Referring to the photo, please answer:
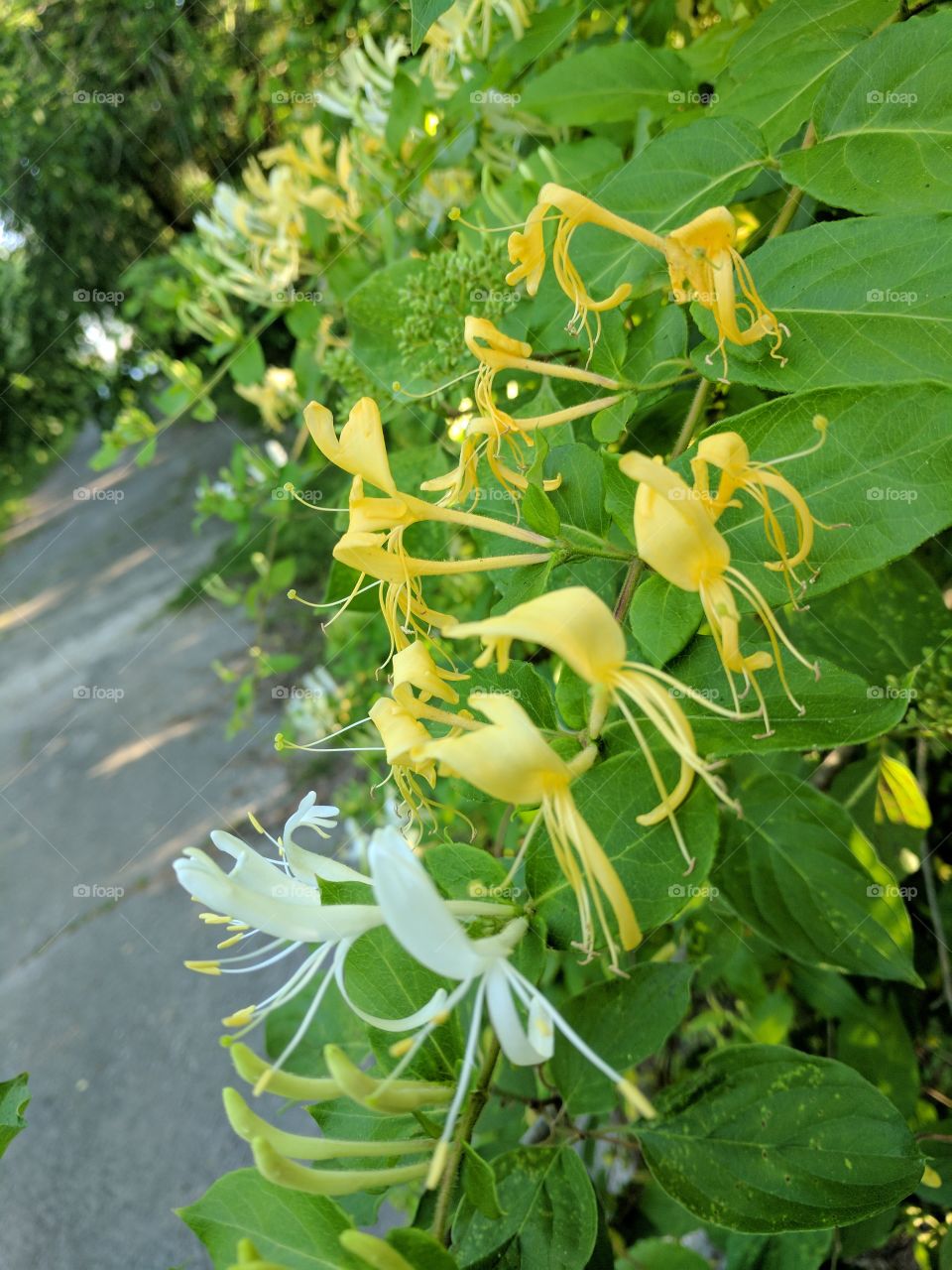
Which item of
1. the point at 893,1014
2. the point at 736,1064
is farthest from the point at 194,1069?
the point at 736,1064

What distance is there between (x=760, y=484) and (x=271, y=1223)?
1.25ft

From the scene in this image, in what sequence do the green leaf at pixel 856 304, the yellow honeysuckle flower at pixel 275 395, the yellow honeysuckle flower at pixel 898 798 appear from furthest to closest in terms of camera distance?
the yellow honeysuckle flower at pixel 275 395
the yellow honeysuckle flower at pixel 898 798
the green leaf at pixel 856 304

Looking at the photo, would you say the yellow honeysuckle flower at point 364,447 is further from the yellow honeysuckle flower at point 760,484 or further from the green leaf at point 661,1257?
the green leaf at point 661,1257

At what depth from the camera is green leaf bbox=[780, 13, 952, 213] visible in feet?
1.54

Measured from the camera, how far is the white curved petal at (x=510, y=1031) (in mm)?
354

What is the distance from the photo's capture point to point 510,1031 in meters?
0.35

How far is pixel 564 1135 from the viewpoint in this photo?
64 centimetres

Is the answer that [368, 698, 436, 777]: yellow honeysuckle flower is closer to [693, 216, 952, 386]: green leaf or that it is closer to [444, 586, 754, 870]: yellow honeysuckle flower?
[444, 586, 754, 870]: yellow honeysuckle flower

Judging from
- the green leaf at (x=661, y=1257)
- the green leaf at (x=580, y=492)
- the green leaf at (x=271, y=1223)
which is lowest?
the green leaf at (x=661, y=1257)

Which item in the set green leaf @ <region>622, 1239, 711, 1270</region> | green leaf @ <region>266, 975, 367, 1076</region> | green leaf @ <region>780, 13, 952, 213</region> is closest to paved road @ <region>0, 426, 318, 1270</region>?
green leaf @ <region>266, 975, 367, 1076</region>

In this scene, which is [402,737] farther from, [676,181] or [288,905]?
[676,181]

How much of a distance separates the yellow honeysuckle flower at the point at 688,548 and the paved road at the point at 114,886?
4.75ft

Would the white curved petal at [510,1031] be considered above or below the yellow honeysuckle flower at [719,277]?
below

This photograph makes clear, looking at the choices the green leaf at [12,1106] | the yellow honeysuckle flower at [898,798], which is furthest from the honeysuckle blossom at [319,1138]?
the yellow honeysuckle flower at [898,798]
